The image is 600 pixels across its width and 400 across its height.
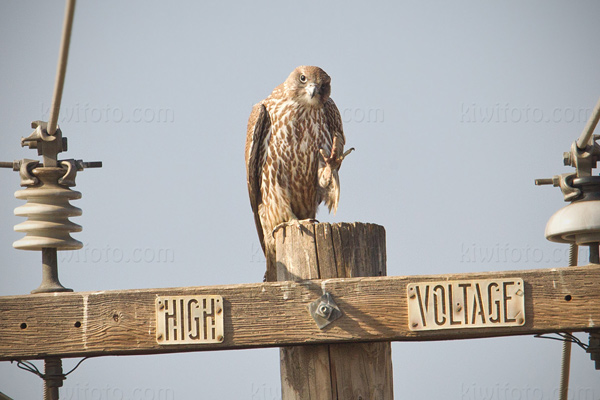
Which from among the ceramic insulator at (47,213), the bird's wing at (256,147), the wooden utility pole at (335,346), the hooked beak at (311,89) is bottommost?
the wooden utility pole at (335,346)

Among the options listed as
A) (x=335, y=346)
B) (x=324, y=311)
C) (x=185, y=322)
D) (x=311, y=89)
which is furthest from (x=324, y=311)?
(x=311, y=89)

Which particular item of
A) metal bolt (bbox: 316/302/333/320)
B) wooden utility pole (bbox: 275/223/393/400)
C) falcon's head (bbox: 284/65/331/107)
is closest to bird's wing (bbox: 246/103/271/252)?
falcon's head (bbox: 284/65/331/107)

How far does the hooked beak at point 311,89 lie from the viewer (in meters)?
5.98

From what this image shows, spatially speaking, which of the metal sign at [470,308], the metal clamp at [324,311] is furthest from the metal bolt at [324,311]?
the metal sign at [470,308]

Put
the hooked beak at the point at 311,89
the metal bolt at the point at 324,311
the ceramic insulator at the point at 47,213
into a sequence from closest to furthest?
the metal bolt at the point at 324,311 → the ceramic insulator at the point at 47,213 → the hooked beak at the point at 311,89

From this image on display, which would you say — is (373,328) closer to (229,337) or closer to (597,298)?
(229,337)

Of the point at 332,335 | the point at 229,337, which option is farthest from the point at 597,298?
the point at 229,337

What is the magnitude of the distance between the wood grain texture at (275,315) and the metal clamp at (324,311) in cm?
3

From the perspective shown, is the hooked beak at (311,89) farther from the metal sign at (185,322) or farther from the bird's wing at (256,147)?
the metal sign at (185,322)

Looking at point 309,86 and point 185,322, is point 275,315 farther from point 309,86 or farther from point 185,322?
point 309,86

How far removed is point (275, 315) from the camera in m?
3.50

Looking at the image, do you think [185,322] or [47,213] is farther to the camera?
[47,213]

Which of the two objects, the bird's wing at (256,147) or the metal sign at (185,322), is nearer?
the metal sign at (185,322)

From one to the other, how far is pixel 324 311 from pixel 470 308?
0.67 meters
